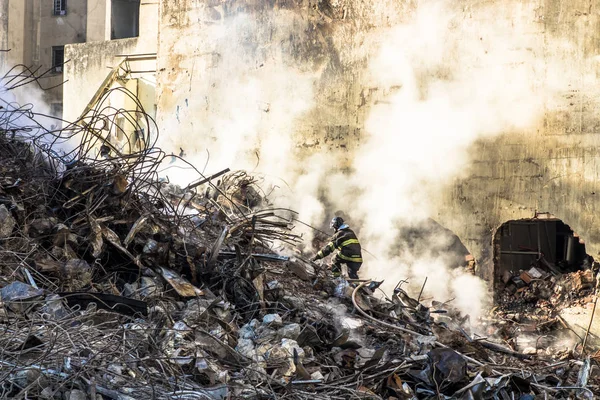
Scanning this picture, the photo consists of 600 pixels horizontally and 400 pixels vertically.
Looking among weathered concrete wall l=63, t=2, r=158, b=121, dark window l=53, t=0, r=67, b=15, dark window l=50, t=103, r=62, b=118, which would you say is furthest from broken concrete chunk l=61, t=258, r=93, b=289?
dark window l=53, t=0, r=67, b=15

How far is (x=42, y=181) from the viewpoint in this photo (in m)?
6.62

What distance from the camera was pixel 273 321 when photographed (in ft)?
19.3

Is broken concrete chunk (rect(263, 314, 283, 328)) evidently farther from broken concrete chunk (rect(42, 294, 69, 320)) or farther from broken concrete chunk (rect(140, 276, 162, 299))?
broken concrete chunk (rect(42, 294, 69, 320))

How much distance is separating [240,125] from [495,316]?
5.88 meters

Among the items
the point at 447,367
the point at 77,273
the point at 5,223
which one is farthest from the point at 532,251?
the point at 5,223

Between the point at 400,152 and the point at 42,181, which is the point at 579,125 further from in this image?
the point at 42,181

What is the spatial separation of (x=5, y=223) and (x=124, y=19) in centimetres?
1703

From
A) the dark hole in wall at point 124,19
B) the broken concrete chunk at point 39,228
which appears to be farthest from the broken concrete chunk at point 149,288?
the dark hole in wall at point 124,19

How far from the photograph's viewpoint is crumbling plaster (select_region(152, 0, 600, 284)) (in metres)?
10.2

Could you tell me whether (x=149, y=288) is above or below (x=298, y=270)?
above

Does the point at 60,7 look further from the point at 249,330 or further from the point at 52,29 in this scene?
the point at 249,330

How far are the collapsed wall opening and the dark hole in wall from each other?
14.1 m

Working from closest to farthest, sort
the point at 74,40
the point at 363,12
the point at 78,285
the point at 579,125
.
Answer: the point at 78,285, the point at 579,125, the point at 363,12, the point at 74,40

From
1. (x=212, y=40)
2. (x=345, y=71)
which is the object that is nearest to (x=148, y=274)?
(x=345, y=71)
